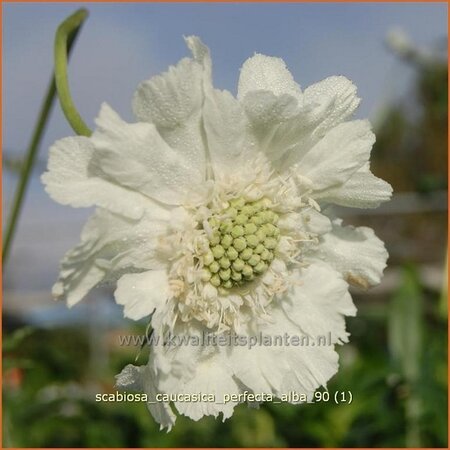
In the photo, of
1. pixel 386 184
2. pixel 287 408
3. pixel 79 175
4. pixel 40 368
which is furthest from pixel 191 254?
pixel 40 368

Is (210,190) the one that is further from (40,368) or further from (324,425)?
(40,368)

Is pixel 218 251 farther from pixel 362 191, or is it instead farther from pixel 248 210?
pixel 362 191

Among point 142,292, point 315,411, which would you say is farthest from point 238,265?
point 315,411

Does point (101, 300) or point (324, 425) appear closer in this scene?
point (324, 425)

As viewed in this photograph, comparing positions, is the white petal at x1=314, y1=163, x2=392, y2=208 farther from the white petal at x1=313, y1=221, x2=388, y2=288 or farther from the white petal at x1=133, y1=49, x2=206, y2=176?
the white petal at x1=133, y1=49, x2=206, y2=176

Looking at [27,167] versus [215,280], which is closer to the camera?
[215,280]

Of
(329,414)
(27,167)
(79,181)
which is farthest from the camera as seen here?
(329,414)

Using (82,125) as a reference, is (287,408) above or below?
below
